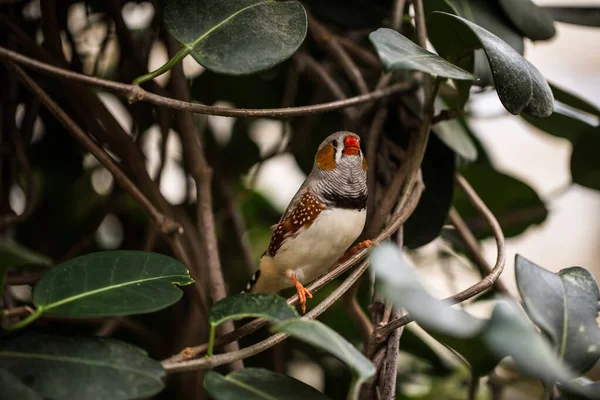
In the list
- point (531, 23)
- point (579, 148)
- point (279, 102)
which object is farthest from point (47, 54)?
point (579, 148)

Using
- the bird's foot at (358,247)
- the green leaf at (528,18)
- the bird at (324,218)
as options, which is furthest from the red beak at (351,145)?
the green leaf at (528,18)

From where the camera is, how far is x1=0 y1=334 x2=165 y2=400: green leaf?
557mm

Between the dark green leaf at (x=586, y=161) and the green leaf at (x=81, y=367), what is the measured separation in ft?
2.63

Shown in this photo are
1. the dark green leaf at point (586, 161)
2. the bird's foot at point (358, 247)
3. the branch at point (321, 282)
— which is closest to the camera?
the branch at point (321, 282)

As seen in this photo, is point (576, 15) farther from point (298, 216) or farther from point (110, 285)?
point (110, 285)

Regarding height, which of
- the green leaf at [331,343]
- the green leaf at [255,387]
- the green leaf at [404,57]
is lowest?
the green leaf at [255,387]

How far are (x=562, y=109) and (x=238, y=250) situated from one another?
0.70 metres

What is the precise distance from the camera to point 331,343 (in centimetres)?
52

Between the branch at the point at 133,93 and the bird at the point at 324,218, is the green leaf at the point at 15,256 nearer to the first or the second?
the branch at the point at 133,93

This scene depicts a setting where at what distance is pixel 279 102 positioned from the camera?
135 cm

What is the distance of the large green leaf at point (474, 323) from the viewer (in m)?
0.45

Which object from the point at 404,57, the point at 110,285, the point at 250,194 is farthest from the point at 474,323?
the point at 250,194

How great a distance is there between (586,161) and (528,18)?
0.93 feet

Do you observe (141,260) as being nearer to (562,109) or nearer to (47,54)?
(47,54)
